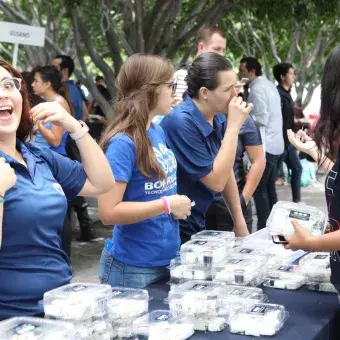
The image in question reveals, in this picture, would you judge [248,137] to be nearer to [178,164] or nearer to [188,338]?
[178,164]

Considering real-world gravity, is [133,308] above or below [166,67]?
below

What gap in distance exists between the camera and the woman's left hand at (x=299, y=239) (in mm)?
2705

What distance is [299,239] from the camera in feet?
8.98

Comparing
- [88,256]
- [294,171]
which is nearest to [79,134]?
[88,256]

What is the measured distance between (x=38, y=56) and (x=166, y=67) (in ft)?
41.2

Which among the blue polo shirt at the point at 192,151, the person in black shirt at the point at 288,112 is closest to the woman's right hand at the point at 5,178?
the blue polo shirt at the point at 192,151

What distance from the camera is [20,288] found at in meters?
2.30

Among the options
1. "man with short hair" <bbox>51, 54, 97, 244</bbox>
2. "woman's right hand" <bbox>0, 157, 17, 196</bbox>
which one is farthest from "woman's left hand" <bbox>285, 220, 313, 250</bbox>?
"man with short hair" <bbox>51, 54, 97, 244</bbox>

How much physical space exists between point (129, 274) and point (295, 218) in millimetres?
774

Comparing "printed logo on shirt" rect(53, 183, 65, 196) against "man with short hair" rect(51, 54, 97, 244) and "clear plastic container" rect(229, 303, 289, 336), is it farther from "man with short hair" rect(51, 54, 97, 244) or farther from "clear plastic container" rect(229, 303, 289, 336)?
"man with short hair" rect(51, 54, 97, 244)

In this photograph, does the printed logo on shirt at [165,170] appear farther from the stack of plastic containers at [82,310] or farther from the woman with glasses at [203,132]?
the stack of plastic containers at [82,310]

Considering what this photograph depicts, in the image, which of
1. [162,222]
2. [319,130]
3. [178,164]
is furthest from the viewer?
[178,164]

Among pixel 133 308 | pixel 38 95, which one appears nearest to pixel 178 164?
pixel 133 308

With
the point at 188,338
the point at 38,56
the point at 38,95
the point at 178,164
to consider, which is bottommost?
the point at 188,338
